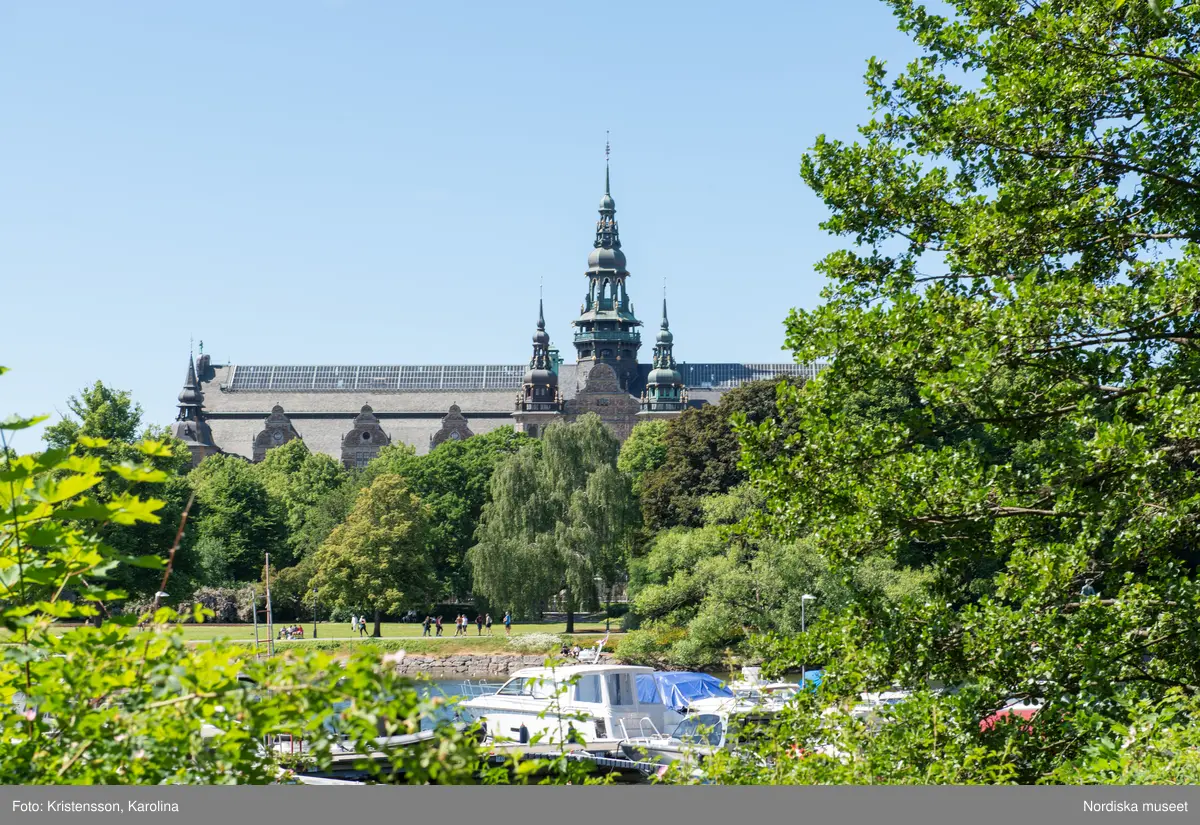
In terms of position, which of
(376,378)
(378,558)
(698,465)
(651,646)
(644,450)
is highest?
(376,378)

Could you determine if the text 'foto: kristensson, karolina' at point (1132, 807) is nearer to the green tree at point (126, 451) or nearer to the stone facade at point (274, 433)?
the green tree at point (126, 451)

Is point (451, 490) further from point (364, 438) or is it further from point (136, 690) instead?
point (136, 690)

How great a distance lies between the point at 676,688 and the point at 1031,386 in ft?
75.6

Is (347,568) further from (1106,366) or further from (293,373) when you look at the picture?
(293,373)

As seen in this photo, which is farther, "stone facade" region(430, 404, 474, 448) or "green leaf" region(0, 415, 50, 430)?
"stone facade" region(430, 404, 474, 448)

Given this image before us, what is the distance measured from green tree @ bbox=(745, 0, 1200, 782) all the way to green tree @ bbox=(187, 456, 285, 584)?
6252cm

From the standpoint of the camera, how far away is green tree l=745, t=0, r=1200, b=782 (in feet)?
29.6

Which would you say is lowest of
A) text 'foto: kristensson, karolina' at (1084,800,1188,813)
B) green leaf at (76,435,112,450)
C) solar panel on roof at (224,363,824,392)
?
text 'foto: kristensson, karolina' at (1084,800,1188,813)

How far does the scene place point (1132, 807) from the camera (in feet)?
13.8

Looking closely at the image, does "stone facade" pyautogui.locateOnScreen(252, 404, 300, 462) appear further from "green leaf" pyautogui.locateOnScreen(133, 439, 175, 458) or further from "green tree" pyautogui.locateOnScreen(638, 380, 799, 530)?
"green leaf" pyautogui.locateOnScreen(133, 439, 175, 458)

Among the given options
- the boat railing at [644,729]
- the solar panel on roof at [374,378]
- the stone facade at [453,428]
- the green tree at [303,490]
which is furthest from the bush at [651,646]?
the solar panel on roof at [374,378]

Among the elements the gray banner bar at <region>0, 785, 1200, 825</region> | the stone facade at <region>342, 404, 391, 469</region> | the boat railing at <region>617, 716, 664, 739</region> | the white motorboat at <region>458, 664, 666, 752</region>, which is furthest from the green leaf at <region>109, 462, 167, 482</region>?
the stone facade at <region>342, 404, 391, 469</region>

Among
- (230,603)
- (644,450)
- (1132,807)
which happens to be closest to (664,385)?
(644,450)

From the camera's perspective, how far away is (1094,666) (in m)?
8.86
